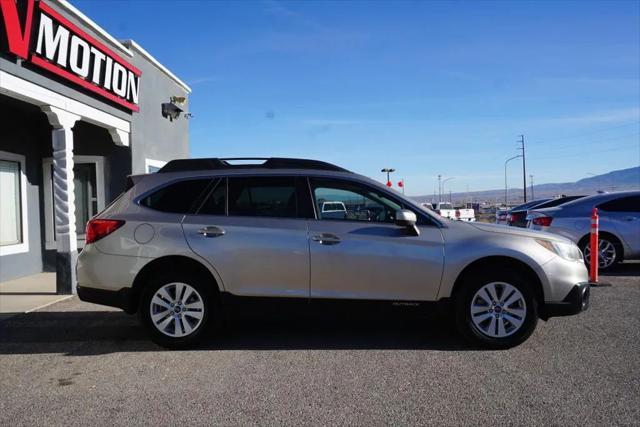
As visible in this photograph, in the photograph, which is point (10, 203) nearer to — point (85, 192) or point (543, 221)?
point (85, 192)

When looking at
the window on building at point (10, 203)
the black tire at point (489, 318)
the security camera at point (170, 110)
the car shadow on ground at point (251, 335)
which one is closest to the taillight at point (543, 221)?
the car shadow on ground at point (251, 335)

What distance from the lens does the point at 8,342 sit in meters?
5.66

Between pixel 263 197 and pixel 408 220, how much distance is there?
58.9 inches

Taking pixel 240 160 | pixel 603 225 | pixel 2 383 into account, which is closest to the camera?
pixel 2 383

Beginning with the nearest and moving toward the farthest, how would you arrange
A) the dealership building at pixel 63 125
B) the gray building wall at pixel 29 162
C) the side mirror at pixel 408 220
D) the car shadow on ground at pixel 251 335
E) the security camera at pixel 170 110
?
the side mirror at pixel 408 220
the car shadow on ground at pixel 251 335
the dealership building at pixel 63 125
the gray building wall at pixel 29 162
the security camera at pixel 170 110

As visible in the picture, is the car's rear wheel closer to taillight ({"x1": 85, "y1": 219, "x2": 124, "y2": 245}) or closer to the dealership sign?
taillight ({"x1": 85, "y1": 219, "x2": 124, "y2": 245})

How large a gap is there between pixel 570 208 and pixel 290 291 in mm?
7102

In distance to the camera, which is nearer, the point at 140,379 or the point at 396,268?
the point at 140,379

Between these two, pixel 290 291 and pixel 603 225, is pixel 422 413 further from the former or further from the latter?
pixel 603 225

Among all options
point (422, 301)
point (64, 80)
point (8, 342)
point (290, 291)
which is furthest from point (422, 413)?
point (64, 80)

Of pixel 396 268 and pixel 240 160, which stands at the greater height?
pixel 240 160

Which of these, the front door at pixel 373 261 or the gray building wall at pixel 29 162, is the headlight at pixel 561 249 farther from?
the gray building wall at pixel 29 162

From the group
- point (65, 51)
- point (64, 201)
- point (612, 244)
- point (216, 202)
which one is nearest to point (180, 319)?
point (216, 202)

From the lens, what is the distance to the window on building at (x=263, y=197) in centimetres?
527
